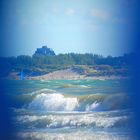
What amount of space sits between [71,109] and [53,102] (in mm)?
180

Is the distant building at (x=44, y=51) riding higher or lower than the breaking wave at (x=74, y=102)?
higher

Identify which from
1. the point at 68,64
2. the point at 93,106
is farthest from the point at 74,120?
the point at 68,64

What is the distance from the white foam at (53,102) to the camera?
319 cm

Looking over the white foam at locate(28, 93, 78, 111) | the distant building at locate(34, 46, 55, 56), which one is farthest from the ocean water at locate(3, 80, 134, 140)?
the distant building at locate(34, 46, 55, 56)

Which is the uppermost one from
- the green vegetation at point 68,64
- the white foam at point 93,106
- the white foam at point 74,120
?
the green vegetation at point 68,64

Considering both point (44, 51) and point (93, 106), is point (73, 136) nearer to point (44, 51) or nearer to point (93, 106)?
point (93, 106)

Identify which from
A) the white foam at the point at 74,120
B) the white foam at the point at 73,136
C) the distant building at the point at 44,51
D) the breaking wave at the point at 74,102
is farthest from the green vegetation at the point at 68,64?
the white foam at the point at 73,136

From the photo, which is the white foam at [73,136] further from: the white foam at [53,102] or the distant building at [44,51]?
the distant building at [44,51]

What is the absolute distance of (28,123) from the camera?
326 centimetres

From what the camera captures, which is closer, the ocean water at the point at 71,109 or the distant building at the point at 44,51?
the ocean water at the point at 71,109

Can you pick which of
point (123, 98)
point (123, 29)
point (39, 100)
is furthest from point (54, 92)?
point (123, 29)

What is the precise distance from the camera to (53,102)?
3223mm

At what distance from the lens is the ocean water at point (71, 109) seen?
3.07 m

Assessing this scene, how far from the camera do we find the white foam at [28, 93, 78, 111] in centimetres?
319
